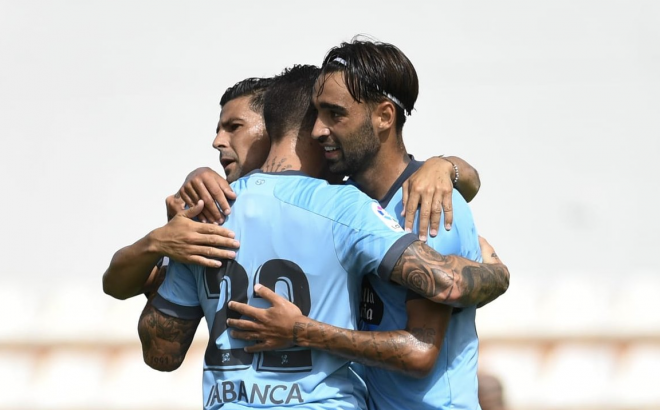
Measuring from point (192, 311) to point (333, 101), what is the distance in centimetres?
90

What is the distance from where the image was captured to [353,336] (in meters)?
3.66

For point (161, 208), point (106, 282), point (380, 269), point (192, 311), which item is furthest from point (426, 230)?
point (161, 208)

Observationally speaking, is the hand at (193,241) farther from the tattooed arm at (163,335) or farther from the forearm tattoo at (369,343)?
the forearm tattoo at (369,343)

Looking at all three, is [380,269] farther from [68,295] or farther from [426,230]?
[68,295]

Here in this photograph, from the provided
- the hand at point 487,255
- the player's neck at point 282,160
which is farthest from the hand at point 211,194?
the hand at point 487,255

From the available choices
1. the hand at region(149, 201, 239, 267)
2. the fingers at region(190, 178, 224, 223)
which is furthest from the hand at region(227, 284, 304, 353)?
the fingers at region(190, 178, 224, 223)

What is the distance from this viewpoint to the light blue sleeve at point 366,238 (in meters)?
3.61

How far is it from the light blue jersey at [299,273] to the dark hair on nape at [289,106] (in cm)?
32

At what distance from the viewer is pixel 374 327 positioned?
392 cm

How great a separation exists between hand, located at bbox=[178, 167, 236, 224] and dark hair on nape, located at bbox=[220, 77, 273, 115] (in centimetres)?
68

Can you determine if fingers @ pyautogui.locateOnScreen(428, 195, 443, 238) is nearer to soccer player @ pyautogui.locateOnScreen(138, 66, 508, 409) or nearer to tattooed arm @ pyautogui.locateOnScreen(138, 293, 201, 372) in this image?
soccer player @ pyautogui.locateOnScreen(138, 66, 508, 409)

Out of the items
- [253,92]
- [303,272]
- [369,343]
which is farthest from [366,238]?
[253,92]

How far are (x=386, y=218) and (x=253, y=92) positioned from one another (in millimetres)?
1160

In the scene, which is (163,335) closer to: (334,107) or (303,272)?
(303,272)
